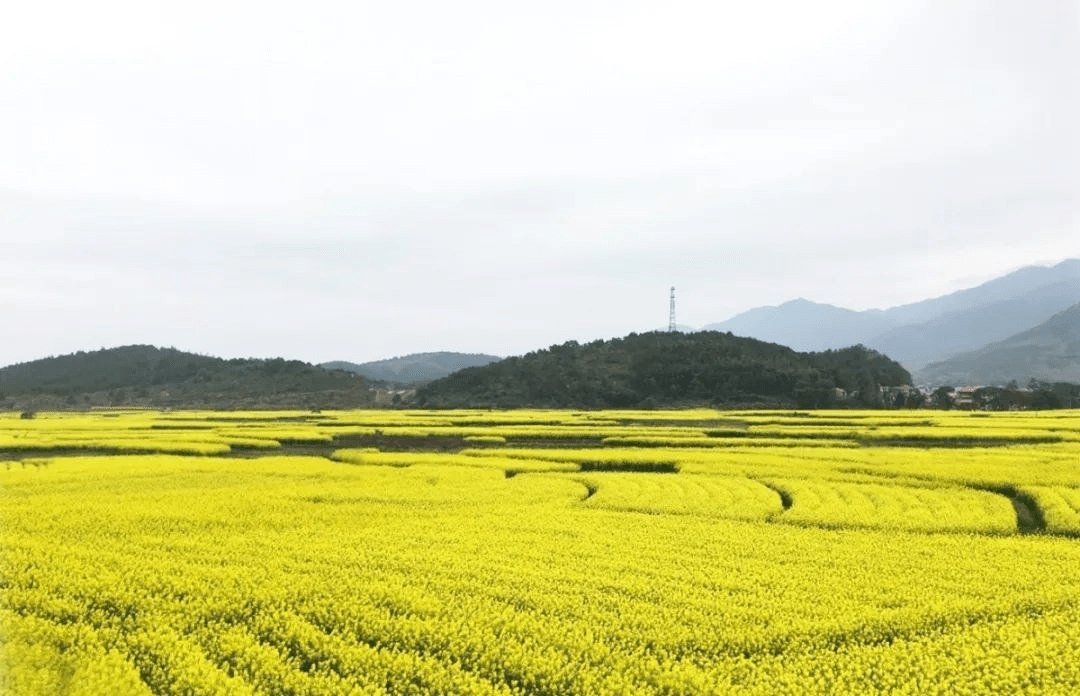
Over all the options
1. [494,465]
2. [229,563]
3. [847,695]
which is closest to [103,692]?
[229,563]

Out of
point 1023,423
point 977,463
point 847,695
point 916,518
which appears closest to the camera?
point 847,695

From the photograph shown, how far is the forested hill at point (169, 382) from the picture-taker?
125 metres

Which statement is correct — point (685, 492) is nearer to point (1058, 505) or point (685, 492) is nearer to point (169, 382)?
point (1058, 505)

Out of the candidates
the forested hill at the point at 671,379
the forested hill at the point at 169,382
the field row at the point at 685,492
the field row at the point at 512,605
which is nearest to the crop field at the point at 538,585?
the field row at the point at 512,605

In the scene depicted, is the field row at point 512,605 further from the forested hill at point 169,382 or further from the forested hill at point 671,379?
the forested hill at point 169,382

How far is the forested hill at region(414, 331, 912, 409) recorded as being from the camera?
106312 mm

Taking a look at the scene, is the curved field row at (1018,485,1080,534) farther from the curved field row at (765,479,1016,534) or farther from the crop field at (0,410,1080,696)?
the curved field row at (765,479,1016,534)

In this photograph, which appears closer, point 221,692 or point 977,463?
point 221,692

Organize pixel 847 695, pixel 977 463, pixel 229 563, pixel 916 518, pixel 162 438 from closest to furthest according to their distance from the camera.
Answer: pixel 847 695 → pixel 229 563 → pixel 916 518 → pixel 977 463 → pixel 162 438

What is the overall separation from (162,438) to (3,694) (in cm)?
3941

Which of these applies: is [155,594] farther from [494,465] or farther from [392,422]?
[392,422]

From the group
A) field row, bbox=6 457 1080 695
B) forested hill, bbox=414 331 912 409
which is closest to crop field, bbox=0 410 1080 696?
field row, bbox=6 457 1080 695

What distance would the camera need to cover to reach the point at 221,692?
30.1 feet

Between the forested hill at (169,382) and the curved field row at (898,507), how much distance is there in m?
97.9
